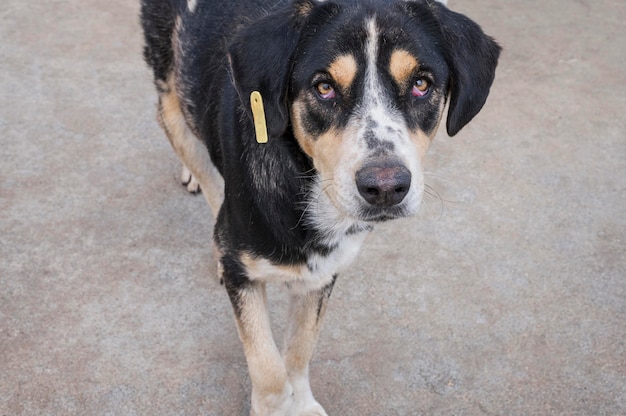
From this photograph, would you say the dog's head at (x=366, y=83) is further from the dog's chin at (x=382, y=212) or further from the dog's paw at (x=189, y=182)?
the dog's paw at (x=189, y=182)

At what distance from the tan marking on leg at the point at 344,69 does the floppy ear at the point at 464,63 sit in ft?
1.22

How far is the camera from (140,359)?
11.7 feet

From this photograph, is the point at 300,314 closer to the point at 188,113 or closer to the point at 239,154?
the point at 239,154

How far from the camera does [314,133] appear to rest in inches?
107

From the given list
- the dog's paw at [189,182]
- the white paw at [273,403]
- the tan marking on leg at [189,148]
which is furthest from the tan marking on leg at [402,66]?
the dog's paw at [189,182]

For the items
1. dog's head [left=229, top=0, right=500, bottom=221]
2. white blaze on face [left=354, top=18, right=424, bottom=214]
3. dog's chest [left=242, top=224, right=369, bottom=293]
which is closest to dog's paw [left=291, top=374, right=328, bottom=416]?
dog's chest [left=242, top=224, right=369, bottom=293]

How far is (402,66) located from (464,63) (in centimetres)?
28

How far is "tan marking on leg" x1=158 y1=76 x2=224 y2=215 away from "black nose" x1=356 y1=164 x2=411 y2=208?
1.67 metres

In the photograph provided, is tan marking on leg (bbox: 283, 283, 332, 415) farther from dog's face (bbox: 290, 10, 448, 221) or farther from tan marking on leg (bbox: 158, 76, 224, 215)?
tan marking on leg (bbox: 158, 76, 224, 215)

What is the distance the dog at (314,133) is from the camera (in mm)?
2604

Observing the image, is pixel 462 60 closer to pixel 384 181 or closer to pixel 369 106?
pixel 369 106

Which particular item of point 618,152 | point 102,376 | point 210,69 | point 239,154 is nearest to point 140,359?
point 102,376

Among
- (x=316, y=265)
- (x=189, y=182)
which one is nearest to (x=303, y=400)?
(x=316, y=265)

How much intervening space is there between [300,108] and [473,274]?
1831 mm
